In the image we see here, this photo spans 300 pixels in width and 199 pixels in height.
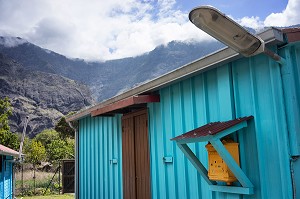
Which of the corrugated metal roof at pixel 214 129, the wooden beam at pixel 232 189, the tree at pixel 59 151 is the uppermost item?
the tree at pixel 59 151

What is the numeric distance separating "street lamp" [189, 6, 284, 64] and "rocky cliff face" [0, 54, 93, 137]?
211 ft

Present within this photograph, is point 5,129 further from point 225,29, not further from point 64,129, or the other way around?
point 225,29

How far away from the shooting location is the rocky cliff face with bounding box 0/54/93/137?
6462 cm

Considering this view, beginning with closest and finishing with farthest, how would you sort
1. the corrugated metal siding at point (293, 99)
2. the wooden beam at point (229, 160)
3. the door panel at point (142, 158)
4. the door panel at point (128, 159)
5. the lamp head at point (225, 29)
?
1. the lamp head at point (225, 29)
2. the corrugated metal siding at point (293, 99)
3. the wooden beam at point (229, 160)
4. the door panel at point (142, 158)
5. the door panel at point (128, 159)

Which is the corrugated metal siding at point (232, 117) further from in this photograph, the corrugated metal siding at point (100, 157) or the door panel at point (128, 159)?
the corrugated metal siding at point (100, 157)

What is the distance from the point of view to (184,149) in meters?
4.03

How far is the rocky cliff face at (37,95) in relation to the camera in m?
64.6

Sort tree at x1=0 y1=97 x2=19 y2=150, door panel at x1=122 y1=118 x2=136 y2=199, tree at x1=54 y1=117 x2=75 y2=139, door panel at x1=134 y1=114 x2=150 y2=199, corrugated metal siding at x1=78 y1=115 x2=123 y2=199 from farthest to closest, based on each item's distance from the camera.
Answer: tree at x1=54 y1=117 x2=75 y2=139, tree at x1=0 y1=97 x2=19 y2=150, corrugated metal siding at x1=78 y1=115 x2=123 y2=199, door panel at x1=122 y1=118 x2=136 y2=199, door panel at x1=134 y1=114 x2=150 y2=199

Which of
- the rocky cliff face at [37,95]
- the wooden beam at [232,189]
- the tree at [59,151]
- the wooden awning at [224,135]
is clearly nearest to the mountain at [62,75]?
the rocky cliff face at [37,95]

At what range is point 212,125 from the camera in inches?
152

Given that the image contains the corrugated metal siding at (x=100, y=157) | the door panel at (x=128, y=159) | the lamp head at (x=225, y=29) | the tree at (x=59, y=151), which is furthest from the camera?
the tree at (x=59, y=151)

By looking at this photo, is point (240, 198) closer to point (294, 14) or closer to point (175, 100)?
point (175, 100)

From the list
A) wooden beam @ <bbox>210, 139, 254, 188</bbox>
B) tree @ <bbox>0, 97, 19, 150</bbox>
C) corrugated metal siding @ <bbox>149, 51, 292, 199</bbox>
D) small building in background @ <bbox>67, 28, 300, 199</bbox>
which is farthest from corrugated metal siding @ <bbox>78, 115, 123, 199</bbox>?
tree @ <bbox>0, 97, 19, 150</bbox>

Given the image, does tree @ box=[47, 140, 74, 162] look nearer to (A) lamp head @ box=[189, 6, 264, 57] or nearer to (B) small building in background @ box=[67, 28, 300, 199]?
(B) small building in background @ box=[67, 28, 300, 199]
